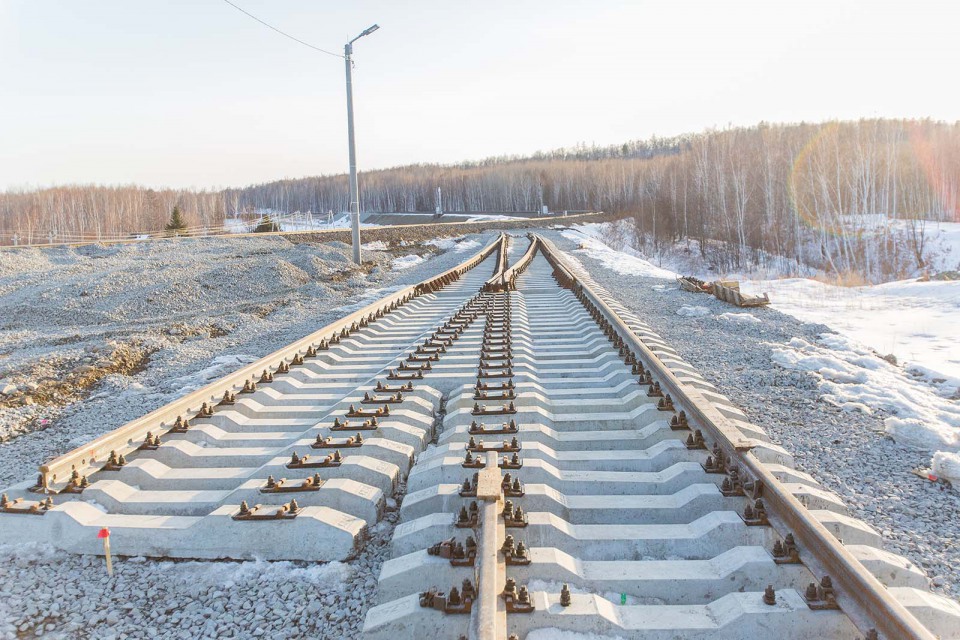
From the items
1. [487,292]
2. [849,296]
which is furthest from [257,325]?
[849,296]

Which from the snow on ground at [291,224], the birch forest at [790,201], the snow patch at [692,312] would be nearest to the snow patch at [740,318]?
the snow patch at [692,312]

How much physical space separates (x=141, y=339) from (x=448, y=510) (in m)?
7.70

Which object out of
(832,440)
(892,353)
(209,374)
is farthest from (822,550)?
(892,353)

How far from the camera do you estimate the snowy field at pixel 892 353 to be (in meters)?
5.06

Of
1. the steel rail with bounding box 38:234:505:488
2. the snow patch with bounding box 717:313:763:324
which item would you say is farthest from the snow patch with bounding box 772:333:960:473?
the steel rail with bounding box 38:234:505:488

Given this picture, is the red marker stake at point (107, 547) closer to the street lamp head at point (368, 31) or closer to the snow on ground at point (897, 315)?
the snow on ground at point (897, 315)

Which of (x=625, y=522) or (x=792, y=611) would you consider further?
(x=625, y=522)

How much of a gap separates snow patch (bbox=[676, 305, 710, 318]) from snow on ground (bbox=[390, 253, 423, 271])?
1164 cm

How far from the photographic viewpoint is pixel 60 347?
9.21m

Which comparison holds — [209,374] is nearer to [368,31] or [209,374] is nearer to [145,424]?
[145,424]

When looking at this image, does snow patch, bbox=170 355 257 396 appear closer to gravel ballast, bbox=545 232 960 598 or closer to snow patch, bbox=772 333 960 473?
gravel ballast, bbox=545 232 960 598

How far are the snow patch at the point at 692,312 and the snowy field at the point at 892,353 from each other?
0.06 ft

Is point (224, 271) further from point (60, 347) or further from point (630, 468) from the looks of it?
point (630, 468)

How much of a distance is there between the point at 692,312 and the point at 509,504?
8658 millimetres
